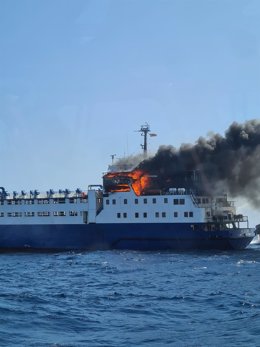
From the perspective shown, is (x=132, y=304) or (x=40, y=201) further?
(x=40, y=201)

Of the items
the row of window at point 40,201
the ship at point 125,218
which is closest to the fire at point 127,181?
the ship at point 125,218

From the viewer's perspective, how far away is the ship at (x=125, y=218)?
1913 inches

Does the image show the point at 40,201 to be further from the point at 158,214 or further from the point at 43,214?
the point at 158,214

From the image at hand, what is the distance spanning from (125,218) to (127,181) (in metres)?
4.45

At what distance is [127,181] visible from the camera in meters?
53.5

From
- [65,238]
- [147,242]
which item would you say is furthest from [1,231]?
[147,242]

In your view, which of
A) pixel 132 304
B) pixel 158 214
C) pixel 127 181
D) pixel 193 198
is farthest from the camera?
pixel 127 181

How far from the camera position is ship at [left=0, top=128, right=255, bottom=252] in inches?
1913

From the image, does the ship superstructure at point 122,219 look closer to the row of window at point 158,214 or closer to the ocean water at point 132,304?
the row of window at point 158,214

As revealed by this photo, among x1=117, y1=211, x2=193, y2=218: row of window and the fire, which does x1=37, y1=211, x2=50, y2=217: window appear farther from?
x1=117, y1=211, x2=193, y2=218: row of window

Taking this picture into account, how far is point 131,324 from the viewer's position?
18641mm

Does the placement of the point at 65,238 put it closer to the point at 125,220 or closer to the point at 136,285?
the point at 125,220

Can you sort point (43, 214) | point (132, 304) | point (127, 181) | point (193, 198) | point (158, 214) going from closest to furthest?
point (132, 304)
point (193, 198)
point (158, 214)
point (127, 181)
point (43, 214)

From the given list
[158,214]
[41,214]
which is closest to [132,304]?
[158,214]
